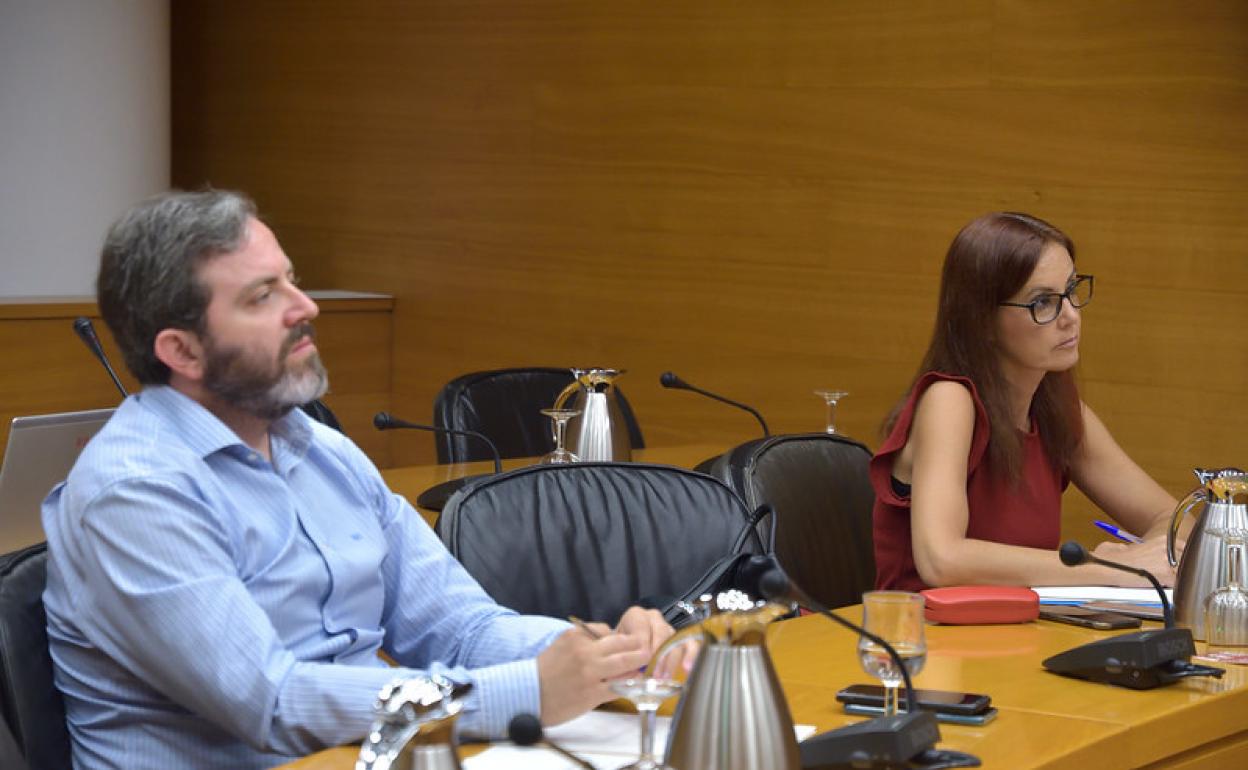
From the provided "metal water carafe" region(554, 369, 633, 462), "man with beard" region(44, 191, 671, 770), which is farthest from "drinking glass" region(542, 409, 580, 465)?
"man with beard" region(44, 191, 671, 770)

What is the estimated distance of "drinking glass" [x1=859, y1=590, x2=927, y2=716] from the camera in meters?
1.76

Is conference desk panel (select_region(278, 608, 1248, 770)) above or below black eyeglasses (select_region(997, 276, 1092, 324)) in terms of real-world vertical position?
below

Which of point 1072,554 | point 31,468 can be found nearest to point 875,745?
point 1072,554

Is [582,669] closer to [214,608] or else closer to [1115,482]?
[214,608]

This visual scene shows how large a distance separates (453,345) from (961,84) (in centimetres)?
234

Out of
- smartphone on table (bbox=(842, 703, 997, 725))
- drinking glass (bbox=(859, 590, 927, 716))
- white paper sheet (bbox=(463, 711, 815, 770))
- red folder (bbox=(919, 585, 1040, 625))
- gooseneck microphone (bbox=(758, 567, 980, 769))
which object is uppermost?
drinking glass (bbox=(859, 590, 927, 716))

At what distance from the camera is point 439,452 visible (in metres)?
4.35

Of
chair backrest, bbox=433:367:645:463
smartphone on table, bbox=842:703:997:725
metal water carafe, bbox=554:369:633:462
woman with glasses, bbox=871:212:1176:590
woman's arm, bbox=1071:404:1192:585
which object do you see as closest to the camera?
smartphone on table, bbox=842:703:997:725

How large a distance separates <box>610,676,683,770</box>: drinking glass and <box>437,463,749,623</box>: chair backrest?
2.62 ft

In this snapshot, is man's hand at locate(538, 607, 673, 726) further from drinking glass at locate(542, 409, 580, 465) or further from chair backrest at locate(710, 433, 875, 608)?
drinking glass at locate(542, 409, 580, 465)

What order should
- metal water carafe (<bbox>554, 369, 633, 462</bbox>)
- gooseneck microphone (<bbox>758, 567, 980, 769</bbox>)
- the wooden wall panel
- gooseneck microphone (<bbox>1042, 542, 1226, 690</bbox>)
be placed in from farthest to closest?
the wooden wall panel < metal water carafe (<bbox>554, 369, 633, 462</bbox>) < gooseneck microphone (<bbox>1042, 542, 1226, 690</bbox>) < gooseneck microphone (<bbox>758, 567, 980, 769</bbox>)

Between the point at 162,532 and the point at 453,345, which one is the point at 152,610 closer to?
the point at 162,532

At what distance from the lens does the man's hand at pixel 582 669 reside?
171cm

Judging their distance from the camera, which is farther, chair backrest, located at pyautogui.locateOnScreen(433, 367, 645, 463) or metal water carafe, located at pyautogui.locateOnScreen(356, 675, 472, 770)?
Result: chair backrest, located at pyautogui.locateOnScreen(433, 367, 645, 463)
